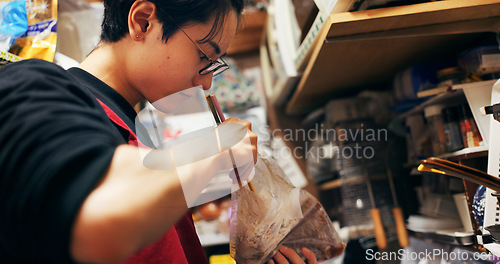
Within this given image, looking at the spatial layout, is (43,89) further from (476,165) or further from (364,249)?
(364,249)

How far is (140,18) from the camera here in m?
0.70

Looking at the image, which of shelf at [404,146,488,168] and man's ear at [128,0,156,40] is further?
shelf at [404,146,488,168]

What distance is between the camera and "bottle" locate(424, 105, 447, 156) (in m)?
1.16

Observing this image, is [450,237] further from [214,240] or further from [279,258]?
[214,240]

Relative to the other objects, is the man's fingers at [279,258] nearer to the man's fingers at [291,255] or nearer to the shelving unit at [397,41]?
the man's fingers at [291,255]

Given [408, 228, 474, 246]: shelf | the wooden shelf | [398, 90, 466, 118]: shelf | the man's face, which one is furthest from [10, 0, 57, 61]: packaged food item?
[408, 228, 474, 246]: shelf

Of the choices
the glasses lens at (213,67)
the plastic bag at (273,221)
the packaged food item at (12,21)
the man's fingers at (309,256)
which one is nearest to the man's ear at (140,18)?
the glasses lens at (213,67)

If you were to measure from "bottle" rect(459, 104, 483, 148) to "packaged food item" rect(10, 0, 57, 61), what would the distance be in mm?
1282

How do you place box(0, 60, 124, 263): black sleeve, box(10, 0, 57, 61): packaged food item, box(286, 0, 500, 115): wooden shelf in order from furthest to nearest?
box(10, 0, 57, 61): packaged food item < box(286, 0, 500, 115): wooden shelf < box(0, 60, 124, 263): black sleeve

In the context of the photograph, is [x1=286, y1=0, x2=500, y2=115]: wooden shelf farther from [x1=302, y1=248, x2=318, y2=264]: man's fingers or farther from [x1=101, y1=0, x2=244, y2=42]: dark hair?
[x1=302, y1=248, x2=318, y2=264]: man's fingers

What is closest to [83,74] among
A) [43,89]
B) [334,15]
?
[43,89]

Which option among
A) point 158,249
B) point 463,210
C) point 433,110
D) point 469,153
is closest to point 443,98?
point 433,110

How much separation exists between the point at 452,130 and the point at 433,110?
0.37ft

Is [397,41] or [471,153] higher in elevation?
[397,41]
